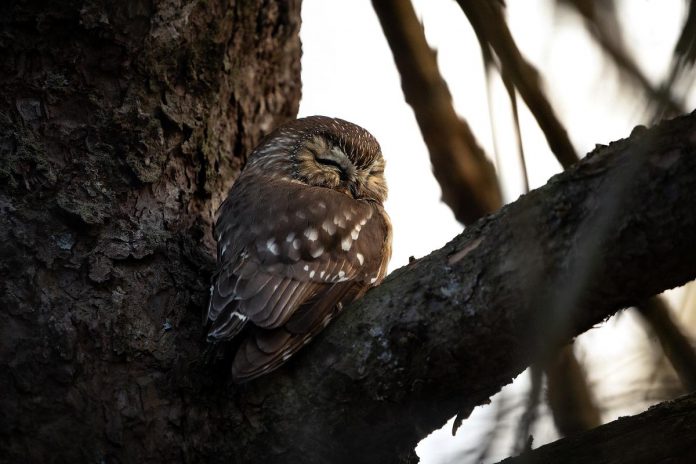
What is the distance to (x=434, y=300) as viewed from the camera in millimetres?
2305

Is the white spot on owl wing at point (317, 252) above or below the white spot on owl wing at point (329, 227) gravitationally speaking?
below

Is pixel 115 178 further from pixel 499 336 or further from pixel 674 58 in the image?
pixel 674 58

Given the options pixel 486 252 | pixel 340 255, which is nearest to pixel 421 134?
pixel 486 252

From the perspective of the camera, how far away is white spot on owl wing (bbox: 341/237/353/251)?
10.6ft

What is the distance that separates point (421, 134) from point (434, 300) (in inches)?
28.6

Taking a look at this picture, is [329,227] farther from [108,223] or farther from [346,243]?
[108,223]

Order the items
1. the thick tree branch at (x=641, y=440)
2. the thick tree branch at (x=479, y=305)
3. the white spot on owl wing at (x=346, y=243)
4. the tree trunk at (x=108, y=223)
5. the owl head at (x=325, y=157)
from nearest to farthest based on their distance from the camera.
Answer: the thick tree branch at (x=479, y=305), the thick tree branch at (x=641, y=440), the tree trunk at (x=108, y=223), the white spot on owl wing at (x=346, y=243), the owl head at (x=325, y=157)

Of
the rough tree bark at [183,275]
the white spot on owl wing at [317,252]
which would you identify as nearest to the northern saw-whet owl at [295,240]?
the white spot on owl wing at [317,252]

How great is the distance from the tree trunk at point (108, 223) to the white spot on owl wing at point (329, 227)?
1.69 feet

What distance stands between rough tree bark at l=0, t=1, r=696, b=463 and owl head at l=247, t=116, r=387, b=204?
0.54 metres

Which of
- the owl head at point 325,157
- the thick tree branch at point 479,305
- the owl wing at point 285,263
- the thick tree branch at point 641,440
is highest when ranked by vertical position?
the owl head at point 325,157

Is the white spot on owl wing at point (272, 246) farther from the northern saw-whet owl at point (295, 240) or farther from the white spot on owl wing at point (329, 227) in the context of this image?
the white spot on owl wing at point (329, 227)

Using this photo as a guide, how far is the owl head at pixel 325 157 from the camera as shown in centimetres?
396

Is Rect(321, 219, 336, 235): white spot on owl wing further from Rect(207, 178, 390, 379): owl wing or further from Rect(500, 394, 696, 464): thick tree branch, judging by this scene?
Rect(500, 394, 696, 464): thick tree branch
